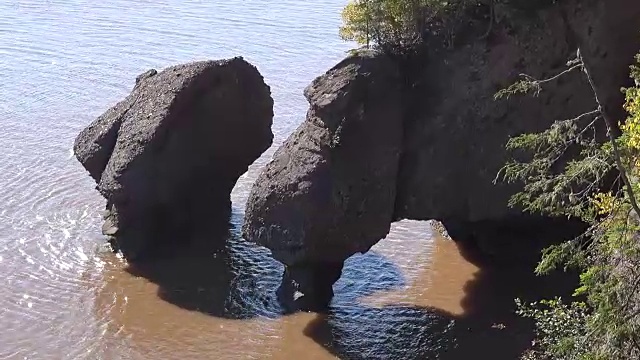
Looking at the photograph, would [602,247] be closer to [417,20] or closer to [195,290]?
[417,20]

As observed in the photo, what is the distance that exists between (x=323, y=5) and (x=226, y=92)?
26586mm

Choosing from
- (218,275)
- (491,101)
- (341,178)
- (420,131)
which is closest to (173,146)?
(218,275)

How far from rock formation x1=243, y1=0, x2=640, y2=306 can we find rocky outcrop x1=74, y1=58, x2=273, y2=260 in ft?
11.2

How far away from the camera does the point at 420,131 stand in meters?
17.8

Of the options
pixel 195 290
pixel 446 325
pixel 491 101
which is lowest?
pixel 195 290

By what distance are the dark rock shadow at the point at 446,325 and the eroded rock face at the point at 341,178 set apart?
1410 mm

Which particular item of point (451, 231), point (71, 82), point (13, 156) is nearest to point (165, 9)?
point (71, 82)

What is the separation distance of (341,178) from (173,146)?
5253 mm

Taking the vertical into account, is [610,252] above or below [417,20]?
below

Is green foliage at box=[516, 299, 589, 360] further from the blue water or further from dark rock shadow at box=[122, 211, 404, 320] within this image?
dark rock shadow at box=[122, 211, 404, 320]

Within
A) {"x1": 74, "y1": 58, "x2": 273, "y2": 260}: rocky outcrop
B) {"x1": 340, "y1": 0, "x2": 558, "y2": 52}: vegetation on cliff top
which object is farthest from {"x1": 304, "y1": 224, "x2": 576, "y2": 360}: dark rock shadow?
{"x1": 340, "y1": 0, "x2": 558, "y2": 52}: vegetation on cliff top

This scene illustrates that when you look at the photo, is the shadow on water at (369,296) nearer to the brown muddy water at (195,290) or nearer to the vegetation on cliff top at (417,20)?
the brown muddy water at (195,290)

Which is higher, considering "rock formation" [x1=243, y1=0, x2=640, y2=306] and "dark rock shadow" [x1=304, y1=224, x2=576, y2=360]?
"rock formation" [x1=243, y1=0, x2=640, y2=306]

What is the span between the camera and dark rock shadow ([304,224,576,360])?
16.6 m
